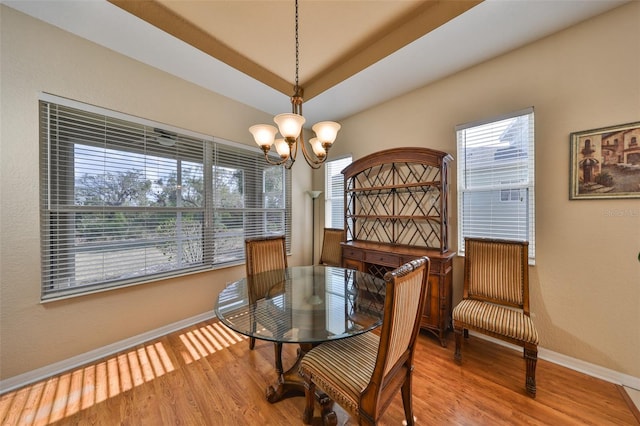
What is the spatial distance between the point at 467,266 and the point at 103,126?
3826 mm

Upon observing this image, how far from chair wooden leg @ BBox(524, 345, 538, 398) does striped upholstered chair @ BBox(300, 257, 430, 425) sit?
1.04m

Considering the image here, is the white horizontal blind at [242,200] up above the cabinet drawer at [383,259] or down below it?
above

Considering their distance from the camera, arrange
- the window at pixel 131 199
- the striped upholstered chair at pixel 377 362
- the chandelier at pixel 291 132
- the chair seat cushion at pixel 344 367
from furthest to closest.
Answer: the window at pixel 131 199
the chandelier at pixel 291 132
the chair seat cushion at pixel 344 367
the striped upholstered chair at pixel 377 362

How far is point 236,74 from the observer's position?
8.36 feet

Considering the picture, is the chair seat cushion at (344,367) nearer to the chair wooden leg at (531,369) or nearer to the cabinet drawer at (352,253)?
the chair wooden leg at (531,369)

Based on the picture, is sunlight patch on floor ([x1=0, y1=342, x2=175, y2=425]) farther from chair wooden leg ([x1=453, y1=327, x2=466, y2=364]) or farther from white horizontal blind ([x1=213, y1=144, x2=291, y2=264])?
chair wooden leg ([x1=453, y1=327, x2=466, y2=364])

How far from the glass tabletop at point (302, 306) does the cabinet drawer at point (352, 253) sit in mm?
617

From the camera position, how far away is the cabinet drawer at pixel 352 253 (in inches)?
116

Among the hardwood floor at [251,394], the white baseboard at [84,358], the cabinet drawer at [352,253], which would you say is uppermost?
the cabinet drawer at [352,253]

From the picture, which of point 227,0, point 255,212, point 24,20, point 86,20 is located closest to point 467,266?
point 255,212

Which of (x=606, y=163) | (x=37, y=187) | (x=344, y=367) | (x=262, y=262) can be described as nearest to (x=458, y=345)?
(x=344, y=367)

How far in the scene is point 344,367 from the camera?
4.12ft

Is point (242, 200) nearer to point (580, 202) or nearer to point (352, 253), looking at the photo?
point (352, 253)

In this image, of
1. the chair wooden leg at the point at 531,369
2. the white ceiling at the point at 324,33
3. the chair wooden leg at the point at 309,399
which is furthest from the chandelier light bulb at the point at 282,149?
the chair wooden leg at the point at 531,369
